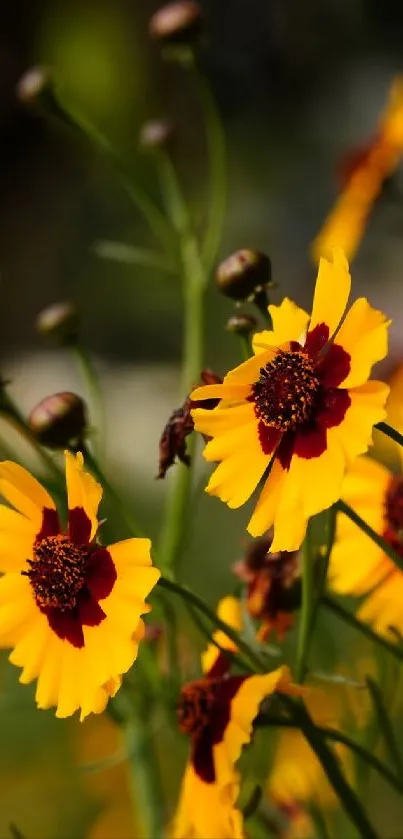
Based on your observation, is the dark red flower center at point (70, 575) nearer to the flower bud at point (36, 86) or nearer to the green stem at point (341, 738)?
the green stem at point (341, 738)

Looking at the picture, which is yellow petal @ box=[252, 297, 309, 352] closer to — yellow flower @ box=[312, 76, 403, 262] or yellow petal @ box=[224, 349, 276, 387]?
yellow petal @ box=[224, 349, 276, 387]

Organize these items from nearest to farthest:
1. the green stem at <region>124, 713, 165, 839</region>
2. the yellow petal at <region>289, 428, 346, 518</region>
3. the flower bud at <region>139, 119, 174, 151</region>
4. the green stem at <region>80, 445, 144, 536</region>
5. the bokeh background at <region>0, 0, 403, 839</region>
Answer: the yellow petal at <region>289, 428, 346, 518</region>
the green stem at <region>80, 445, 144, 536</region>
the green stem at <region>124, 713, 165, 839</region>
the flower bud at <region>139, 119, 174, 151</region>
the bokeh background at <region>0, 0, 403, 839</region>

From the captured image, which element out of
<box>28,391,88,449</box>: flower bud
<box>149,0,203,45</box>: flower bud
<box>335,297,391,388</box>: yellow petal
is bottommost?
<box>28,391,88,449</box>: flower bud

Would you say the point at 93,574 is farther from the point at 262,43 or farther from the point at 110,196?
the point at 262,43

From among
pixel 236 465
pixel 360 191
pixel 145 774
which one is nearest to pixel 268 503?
pixel 236 465

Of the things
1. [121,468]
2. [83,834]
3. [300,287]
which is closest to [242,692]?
[83,834]

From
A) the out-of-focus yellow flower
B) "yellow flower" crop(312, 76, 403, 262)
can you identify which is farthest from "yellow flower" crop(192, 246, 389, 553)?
"yellow flower" crop(312, 76, 403, 262)
